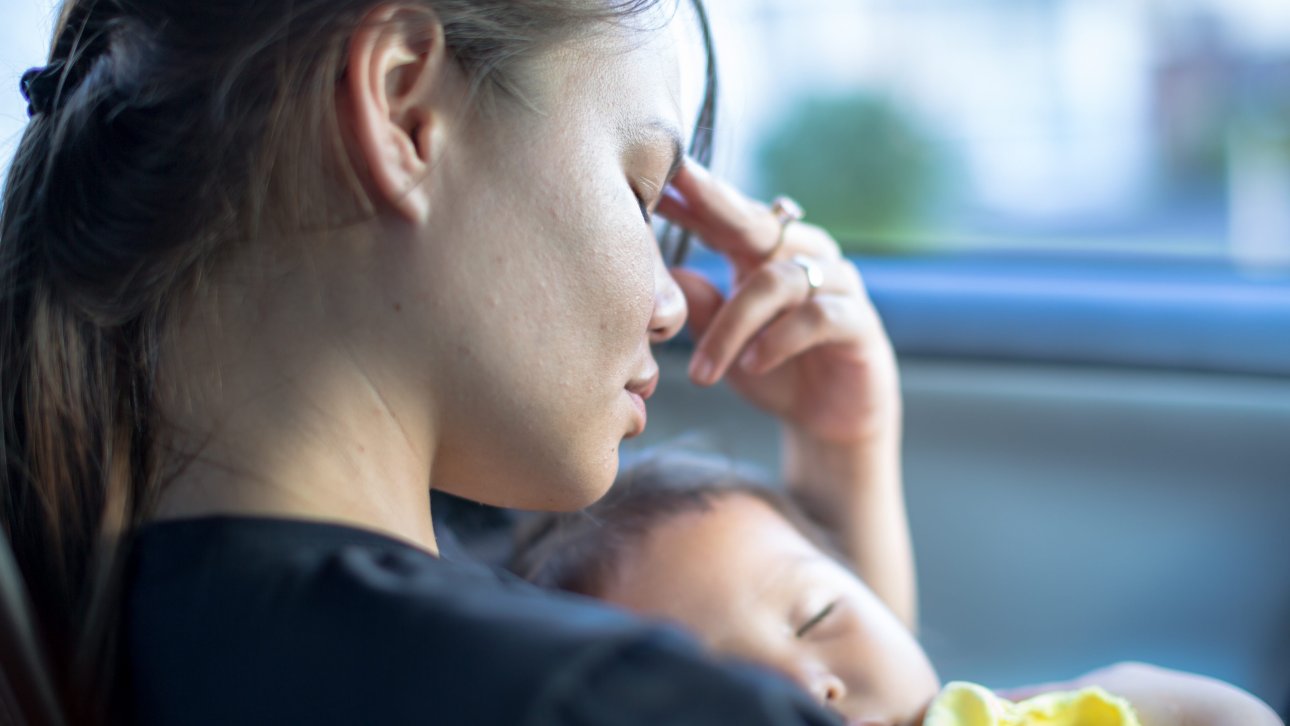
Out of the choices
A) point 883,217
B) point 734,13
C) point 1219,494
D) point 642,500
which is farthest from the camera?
point 883,217

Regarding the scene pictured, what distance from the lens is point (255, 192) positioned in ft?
2.06

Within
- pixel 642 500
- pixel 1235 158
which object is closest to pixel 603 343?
pixel 642 500

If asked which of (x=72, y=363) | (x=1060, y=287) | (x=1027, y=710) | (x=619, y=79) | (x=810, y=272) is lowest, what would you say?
(x=1027, y=710)

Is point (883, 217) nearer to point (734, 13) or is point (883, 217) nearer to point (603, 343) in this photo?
point (734, 13)

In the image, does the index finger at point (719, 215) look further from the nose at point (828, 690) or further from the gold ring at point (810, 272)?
the nose at point (828, 690)

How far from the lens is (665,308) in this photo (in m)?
0.82

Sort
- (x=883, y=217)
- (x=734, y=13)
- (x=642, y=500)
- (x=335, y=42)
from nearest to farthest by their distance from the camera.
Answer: (x=335, y=42), (x=642, y=500), (x=734, y=13), (x=883, y=217)

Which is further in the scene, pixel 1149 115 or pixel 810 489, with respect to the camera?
pixel 1149 115

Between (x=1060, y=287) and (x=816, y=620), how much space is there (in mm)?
558

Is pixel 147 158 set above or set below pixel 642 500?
above

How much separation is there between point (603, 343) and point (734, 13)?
957mm

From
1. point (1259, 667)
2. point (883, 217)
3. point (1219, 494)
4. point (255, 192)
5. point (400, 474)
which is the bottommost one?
point (1259, 667)

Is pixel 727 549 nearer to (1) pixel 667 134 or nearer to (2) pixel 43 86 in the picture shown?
(1) pixel 667 134

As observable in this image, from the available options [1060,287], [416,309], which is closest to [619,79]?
[416,309]
